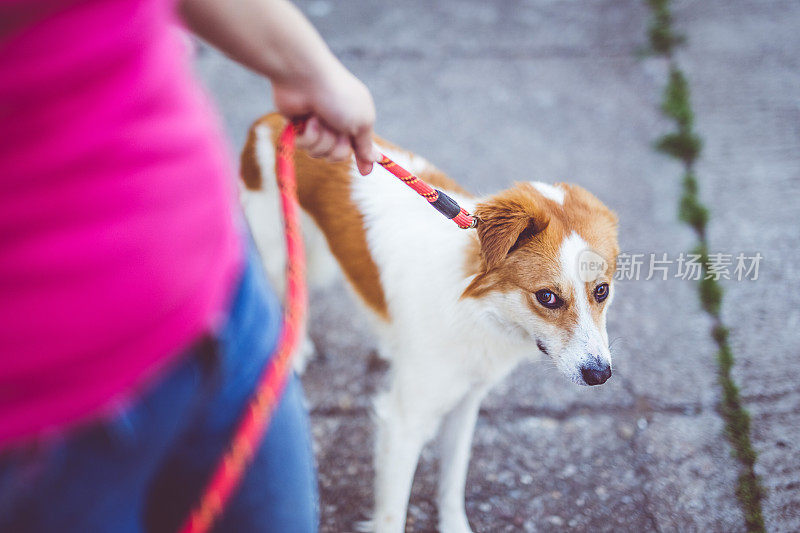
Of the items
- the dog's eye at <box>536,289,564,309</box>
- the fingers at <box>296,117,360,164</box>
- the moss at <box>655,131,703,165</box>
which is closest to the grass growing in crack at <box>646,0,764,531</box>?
the moss at <box>655,131,703,165</box>

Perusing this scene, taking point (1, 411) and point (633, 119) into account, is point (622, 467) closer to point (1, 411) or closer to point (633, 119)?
point (1, 411)

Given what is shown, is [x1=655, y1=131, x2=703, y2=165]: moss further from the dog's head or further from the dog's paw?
the dog's paw

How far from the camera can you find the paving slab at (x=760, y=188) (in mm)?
2689

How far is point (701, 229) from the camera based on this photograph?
142 inches

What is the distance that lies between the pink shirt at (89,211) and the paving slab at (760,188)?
2645 mm

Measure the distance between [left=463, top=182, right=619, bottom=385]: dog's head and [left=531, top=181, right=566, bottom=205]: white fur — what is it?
0.03 m

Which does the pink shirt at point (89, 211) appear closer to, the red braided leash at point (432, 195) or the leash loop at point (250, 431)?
the leash loop at point (250, 431)

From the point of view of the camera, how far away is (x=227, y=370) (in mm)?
836

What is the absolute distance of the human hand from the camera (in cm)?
108

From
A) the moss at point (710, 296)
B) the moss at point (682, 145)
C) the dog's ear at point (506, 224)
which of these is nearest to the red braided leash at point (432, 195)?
the dog's ear at point (506, 224)

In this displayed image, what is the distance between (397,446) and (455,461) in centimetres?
29

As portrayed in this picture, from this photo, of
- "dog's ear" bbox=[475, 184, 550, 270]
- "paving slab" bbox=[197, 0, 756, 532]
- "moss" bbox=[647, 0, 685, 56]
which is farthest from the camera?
"moss" bbox=[647, 0, 685, 56]

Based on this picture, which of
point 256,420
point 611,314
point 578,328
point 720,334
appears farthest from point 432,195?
point 720,334

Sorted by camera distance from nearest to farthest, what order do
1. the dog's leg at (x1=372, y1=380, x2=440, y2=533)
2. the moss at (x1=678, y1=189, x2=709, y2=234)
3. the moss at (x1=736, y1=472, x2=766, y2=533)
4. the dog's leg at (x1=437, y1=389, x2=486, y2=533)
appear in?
the dog's leg at (x1=372, y1=380, x2=440, y2=533) < the dog's leg at (x1=437, y1=389, x2=486, y2=533) < the moss at (x1=736, y1=472, x2=766, y2=533) < the moss at (x1=678, y1=189, x2=709, y2=234)
